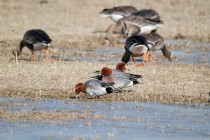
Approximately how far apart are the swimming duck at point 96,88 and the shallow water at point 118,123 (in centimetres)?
18

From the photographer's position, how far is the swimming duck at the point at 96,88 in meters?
11.6

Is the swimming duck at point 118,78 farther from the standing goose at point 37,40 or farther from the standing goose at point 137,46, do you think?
the standing goose at point 37,40

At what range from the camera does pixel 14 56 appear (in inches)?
679

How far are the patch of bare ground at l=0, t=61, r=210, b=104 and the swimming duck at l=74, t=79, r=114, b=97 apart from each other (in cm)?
32

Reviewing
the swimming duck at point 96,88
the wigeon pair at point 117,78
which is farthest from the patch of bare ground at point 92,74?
the swimming duck at point 96,88

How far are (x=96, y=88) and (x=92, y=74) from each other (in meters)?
2.92

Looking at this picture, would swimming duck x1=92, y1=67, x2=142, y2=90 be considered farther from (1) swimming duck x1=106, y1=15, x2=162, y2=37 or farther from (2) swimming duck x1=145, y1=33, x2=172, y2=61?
(1) swimming duck x1=106, y1=15, x2=162, y2=37

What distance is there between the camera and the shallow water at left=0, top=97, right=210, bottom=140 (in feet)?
30.4

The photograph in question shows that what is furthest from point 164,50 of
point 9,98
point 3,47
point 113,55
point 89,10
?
point 89,10

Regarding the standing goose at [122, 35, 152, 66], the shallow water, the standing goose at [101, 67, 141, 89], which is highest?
the standing goose at [122, 35, 152, 66]

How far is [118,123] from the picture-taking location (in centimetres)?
1009

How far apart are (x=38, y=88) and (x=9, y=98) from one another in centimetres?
100

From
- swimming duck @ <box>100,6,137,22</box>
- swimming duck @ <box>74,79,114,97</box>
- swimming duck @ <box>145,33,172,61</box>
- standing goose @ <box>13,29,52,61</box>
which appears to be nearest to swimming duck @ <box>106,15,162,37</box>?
swimming duck @ <box>100,6,137,22</box>

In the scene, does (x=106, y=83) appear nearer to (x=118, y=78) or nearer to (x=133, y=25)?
(x=118, y=78)
